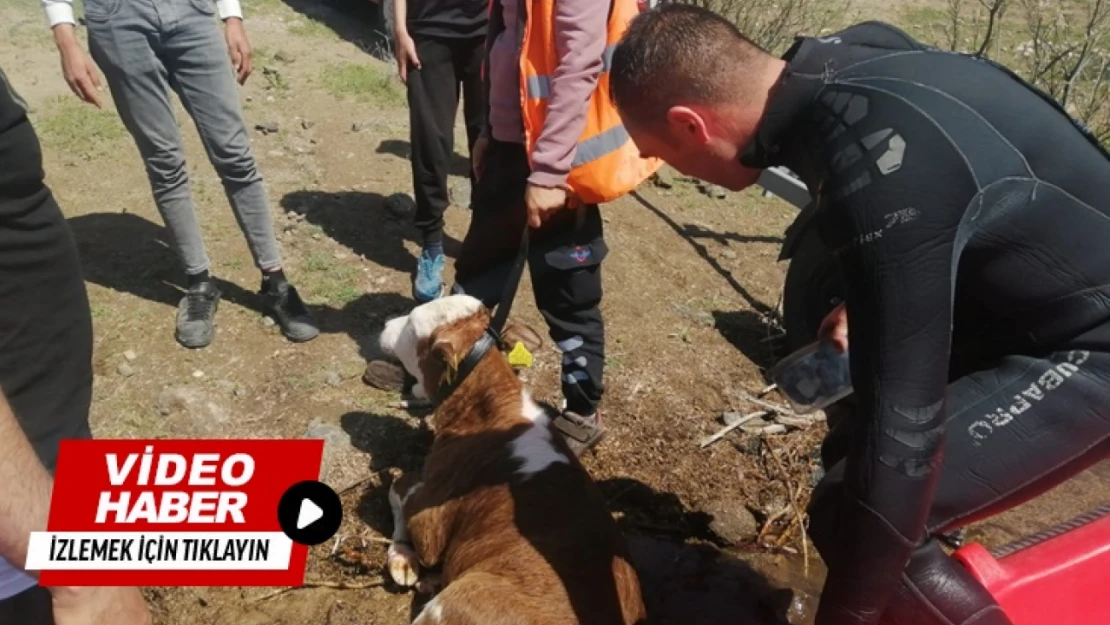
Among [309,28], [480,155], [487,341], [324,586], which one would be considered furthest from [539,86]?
[309,28]

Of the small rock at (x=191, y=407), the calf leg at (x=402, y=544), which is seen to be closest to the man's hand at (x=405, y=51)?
Result: the small rock at (x=191, y=407)

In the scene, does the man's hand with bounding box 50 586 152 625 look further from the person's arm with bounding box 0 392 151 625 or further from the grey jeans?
the grey jeans

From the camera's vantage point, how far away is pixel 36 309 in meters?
1.92

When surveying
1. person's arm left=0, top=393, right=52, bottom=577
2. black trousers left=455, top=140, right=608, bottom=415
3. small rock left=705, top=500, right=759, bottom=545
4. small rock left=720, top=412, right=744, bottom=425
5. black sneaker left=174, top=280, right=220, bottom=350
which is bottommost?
black sneaker left=174, top=280, right=220, bottom=350

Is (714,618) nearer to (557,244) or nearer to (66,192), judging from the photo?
(557,244)

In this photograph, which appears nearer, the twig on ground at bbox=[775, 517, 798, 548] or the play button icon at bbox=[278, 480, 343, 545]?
the play button icon at bbox=[278, 480, 343, 545]

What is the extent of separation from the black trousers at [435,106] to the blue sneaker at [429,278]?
0.12m

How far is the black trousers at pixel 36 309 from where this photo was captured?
1.82 m

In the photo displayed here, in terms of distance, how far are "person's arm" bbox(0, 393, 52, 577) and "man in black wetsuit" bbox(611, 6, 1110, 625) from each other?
4.74 feet

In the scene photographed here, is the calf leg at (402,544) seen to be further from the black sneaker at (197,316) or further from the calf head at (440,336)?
the black sneaker at (197,316)

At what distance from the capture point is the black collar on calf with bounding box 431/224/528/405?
3176 mm

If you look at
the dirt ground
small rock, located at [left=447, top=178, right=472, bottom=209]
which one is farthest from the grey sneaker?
small rock, located at [left=447, top=178, right=472, bottom=209]

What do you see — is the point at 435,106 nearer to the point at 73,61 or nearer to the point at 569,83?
the point at 73,61

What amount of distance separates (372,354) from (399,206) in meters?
1.70
